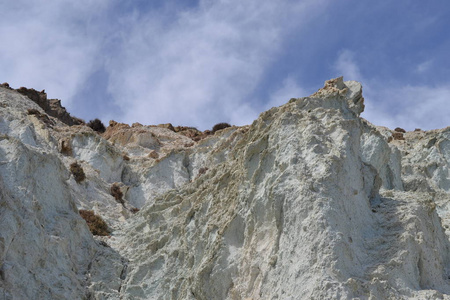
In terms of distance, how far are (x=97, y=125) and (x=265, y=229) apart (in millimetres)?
48102

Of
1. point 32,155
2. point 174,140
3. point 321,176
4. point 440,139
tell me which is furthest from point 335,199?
point 174,140

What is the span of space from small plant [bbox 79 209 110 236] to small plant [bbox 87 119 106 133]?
115 ft

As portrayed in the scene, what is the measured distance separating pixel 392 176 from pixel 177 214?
29.1ft

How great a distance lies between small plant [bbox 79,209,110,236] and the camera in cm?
2722

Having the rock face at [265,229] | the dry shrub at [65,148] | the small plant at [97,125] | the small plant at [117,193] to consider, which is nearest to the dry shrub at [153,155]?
the dry shrub at [65,148]

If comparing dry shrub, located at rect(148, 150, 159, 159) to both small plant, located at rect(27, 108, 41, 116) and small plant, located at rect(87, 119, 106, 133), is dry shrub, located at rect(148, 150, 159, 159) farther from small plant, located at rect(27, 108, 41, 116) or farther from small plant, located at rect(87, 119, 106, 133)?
small plant, located at rect(87, 119, 106, 133)

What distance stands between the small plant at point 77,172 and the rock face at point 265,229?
464 centimetres

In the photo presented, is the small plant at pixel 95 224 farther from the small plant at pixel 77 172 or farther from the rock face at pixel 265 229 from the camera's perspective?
the small plant at pixel 77 172

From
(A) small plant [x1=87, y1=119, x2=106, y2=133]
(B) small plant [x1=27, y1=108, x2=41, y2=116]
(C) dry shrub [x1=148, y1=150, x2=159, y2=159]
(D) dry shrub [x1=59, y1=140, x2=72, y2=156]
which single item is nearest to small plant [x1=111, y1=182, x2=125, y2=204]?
(D) dry shrub [x1=59, y1=140, x2=72, y2=156]

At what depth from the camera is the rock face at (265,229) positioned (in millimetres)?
15672

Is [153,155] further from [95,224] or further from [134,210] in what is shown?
[95,224]

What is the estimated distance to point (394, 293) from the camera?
14781 mm

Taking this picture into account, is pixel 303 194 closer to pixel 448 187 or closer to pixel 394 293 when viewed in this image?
pixel 394 293

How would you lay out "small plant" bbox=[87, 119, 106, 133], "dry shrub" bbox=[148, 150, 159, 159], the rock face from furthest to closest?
"small plant" bbox=[87, 119, 106, 133] < "dry shrub" bbox=[148, 150, 159, 159] < the rock face
